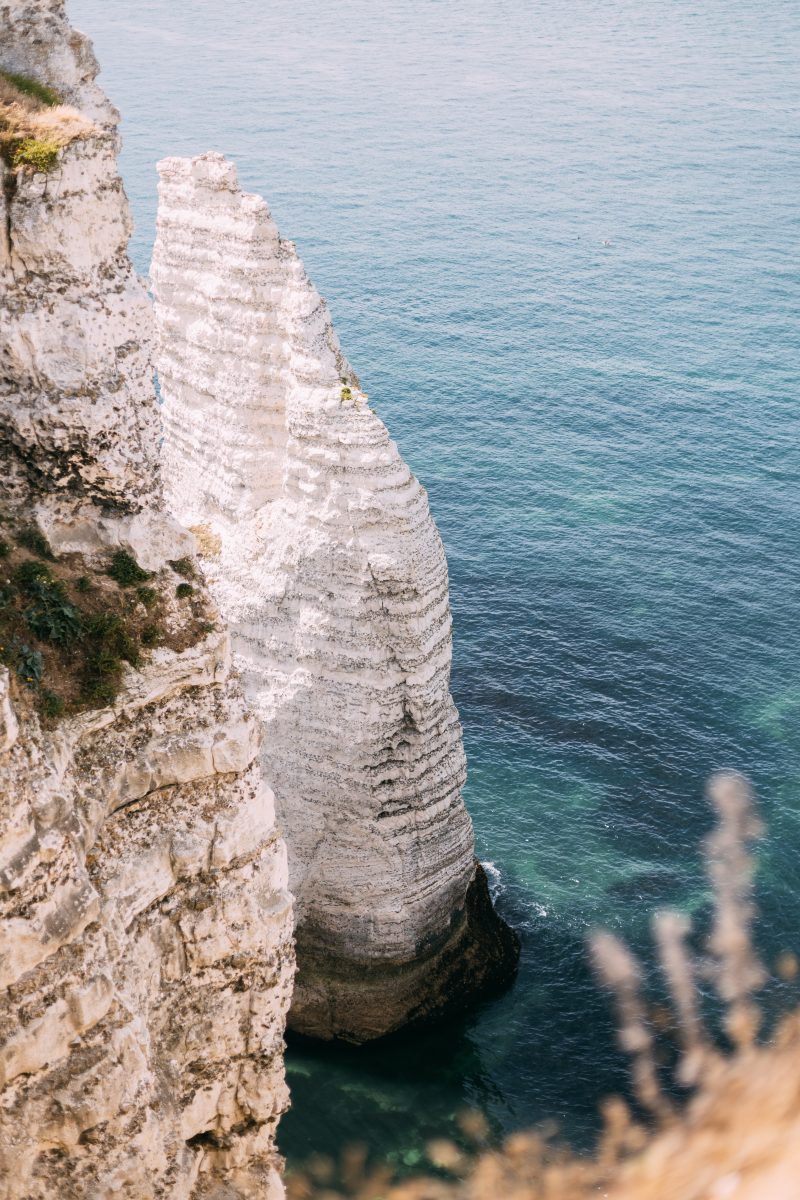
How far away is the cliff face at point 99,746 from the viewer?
1708cm

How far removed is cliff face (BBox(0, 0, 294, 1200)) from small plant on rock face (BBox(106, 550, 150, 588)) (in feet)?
0.15

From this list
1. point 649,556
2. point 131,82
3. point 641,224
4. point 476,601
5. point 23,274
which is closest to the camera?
point 23,274

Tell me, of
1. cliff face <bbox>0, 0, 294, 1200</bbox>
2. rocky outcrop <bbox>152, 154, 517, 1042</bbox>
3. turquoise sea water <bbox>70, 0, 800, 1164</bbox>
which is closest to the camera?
cliff face <bbox>0, 0, 294, 1200</bbox>

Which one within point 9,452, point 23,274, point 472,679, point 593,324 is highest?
point 23,274

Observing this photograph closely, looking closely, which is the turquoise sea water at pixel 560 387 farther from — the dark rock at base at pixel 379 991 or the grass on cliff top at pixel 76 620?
the grass on cliff top at pixel 76 620

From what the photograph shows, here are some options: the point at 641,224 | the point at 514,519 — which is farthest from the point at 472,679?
the point at 641,224

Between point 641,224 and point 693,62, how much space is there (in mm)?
48010

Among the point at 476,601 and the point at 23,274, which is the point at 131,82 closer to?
the point at 476,601

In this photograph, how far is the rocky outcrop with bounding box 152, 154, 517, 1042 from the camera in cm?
3366

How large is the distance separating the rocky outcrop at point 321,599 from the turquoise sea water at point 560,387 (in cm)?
360

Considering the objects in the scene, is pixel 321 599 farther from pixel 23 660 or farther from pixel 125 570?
pixel 23 660

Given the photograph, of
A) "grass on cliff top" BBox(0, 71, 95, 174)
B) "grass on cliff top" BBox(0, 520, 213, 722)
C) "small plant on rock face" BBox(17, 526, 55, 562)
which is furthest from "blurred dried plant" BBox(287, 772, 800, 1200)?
"grass on cliff top" BBox(0, 71, 95, 174)

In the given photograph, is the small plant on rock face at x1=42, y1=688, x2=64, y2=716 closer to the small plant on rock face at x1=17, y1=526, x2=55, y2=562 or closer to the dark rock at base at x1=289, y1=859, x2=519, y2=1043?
the small plant on rock face at x1=17, y1=526, x2=55, y2=562

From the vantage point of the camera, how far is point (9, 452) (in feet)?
63.0
